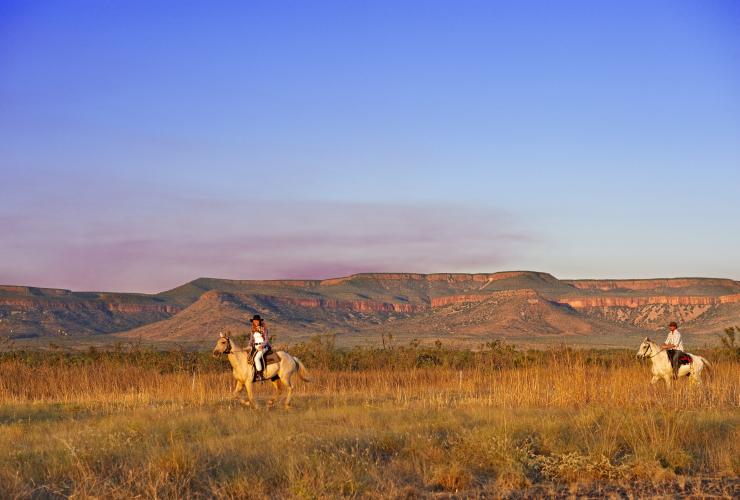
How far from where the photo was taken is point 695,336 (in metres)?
86.6

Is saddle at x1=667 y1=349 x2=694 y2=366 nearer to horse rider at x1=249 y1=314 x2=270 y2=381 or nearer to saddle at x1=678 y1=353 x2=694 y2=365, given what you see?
saddle at x1=678 y1=353 x2=694 y2=365

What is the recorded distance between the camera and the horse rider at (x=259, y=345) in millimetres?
17562

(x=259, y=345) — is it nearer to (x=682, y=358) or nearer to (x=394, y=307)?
(x=682, y=358)

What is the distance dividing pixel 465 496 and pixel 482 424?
3698 millimetres

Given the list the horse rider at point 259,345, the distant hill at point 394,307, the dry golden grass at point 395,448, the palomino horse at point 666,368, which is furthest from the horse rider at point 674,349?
the distant hill at point 394,307

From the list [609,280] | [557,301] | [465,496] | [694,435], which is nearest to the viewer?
[465,496]

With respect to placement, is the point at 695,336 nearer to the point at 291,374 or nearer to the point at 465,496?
the point at 291,374

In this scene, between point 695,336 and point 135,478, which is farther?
point 695,336

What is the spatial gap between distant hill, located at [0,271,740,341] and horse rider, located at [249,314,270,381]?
7243 centimetres

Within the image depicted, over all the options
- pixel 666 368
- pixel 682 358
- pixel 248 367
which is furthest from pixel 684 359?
pixel 248 367

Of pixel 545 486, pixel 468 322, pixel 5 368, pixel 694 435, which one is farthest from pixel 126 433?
pixel 468 322

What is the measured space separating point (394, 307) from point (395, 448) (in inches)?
4977

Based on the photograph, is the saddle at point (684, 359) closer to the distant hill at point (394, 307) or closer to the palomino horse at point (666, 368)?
the palomino horse at point (666, 368)

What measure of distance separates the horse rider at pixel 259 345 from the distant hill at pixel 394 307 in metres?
72.4
